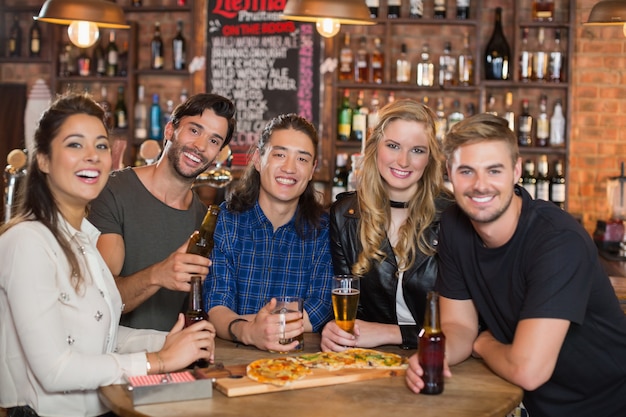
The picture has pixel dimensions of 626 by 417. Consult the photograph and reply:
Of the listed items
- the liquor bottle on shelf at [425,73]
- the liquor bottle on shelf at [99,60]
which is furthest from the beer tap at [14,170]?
the liquor bottle on shelf at [425,73]

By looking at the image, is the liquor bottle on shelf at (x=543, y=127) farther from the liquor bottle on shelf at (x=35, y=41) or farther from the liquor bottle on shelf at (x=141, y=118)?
the liquor bottle on shelf at (x=35, y=41)

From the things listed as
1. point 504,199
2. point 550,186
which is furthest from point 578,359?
point 550,186

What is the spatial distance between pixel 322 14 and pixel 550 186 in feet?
8.77

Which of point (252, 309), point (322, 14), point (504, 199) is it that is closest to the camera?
point (504, 199)

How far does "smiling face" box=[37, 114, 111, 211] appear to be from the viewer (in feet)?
6.68

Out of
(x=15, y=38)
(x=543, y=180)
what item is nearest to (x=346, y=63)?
(x=543, y=180)

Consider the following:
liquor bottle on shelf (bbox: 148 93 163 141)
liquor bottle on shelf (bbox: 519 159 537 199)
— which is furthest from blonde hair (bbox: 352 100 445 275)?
liquor bottle on shelf (bbox: 148 93 163 141)

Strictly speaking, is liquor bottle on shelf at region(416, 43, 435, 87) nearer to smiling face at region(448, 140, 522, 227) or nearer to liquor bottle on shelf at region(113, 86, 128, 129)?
liquor bottle on shelf at region(113, 86, 128, 129)

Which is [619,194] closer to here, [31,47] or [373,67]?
[373,67]

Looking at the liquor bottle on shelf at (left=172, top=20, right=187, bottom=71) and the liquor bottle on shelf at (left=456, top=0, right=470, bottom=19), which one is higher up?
the liquor bottle on shelf at (left=456, top=0, right=470, bottom=19)

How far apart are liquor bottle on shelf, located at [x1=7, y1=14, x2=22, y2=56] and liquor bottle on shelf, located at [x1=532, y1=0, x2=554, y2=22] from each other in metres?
3.71

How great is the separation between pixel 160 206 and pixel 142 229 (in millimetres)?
102

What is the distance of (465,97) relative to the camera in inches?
225

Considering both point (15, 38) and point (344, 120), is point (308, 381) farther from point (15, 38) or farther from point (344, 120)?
point (15, 38)
